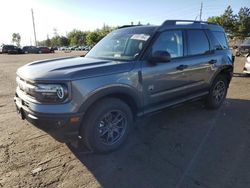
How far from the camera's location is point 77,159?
12.1ft

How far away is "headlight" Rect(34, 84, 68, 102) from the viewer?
3.16m

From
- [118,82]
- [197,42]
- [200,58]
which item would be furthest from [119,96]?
[197,42]

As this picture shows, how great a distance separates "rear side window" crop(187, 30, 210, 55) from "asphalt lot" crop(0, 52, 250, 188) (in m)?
1.44

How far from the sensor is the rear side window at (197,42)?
16.2 feet

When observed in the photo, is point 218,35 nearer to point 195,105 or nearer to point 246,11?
point 195,105

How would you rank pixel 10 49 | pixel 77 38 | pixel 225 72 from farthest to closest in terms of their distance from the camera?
1. pixel 77 38
2. pixel 10 49
3. pixel 225 72

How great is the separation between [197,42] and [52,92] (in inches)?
129

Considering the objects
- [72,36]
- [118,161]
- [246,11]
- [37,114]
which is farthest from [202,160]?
[72,36]

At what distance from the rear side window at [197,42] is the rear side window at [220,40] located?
1.52ft

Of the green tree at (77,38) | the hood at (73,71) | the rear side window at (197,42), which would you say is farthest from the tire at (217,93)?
the green tree at (77,38)

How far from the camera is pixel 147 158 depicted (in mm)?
3697

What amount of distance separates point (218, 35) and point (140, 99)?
10.1 feet

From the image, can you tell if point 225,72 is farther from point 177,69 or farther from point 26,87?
point 26,87

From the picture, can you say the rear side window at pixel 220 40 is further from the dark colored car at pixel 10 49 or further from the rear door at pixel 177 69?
the dark colored car at pixel 10 49
